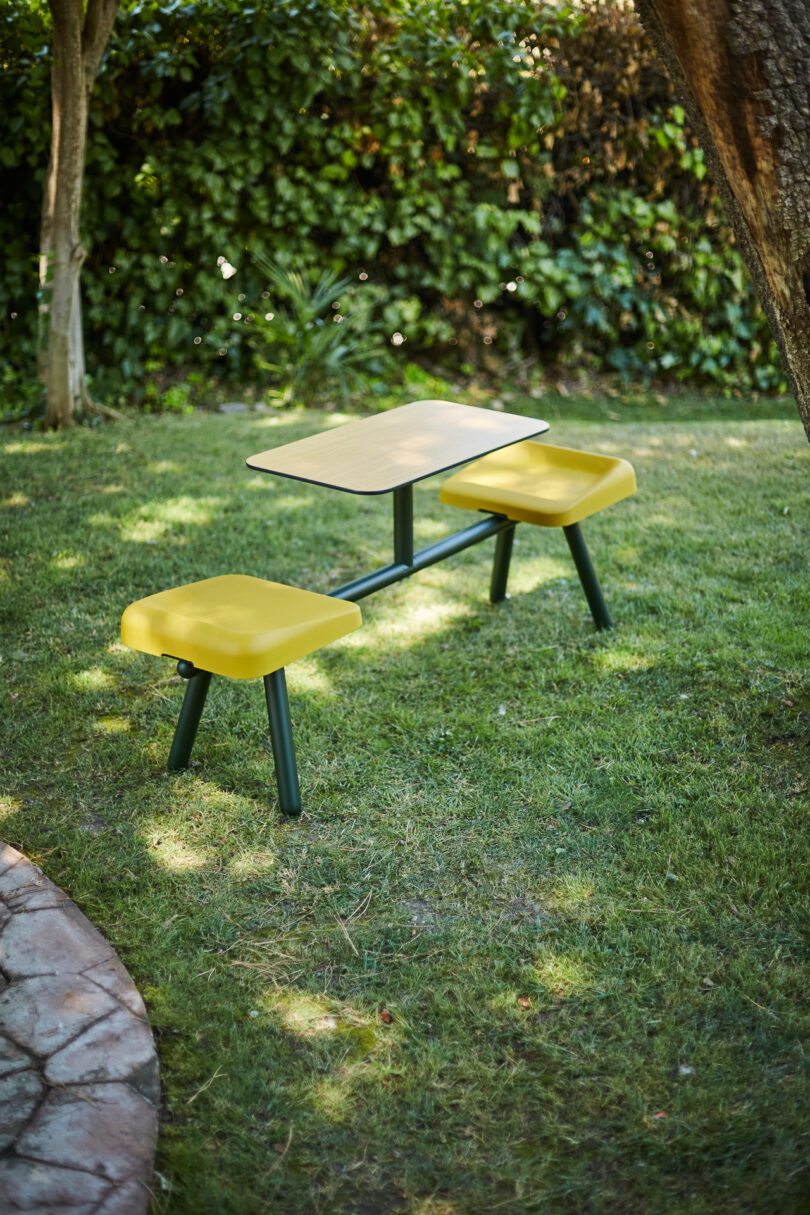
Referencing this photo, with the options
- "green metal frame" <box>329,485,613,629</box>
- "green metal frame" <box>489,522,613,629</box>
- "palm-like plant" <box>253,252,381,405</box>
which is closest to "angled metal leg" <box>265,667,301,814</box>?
"green metal frame" <box>329,485,613,629</box>

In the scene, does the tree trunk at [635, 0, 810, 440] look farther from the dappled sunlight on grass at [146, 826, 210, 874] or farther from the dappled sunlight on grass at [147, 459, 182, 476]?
the dappled sunlight on grass at [147, 459, 182, 476]

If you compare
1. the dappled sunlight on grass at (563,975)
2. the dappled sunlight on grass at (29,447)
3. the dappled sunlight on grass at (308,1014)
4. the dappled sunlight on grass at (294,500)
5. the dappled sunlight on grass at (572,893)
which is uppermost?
the dappled sunlight on grass at (29,447)

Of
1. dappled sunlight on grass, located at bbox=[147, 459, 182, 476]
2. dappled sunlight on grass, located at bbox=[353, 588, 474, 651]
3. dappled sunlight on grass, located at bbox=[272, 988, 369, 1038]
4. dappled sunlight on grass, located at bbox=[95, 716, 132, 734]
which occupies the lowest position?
dappled sunlight on grass, located at bbox=[272, 988, 369, 1038]

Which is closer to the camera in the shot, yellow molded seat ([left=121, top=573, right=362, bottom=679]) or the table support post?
yellow molded seat ([left=121, top=573, right=362, bottom=679])

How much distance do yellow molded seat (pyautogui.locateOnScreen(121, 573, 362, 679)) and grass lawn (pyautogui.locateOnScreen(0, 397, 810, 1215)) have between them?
0.51 metres

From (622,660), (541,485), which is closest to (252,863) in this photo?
(622,660)

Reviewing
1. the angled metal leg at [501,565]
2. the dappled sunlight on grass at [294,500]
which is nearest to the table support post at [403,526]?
the angled metal leg at [501,565]

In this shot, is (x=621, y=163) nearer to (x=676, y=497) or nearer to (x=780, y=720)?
(x=676, y=497)

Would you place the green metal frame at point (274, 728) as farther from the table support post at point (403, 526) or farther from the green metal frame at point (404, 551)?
the table support post at point (403, 526)

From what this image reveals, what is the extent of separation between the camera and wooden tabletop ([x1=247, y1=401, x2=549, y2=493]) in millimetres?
3145

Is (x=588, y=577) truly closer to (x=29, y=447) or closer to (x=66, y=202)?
(x=29, y=447)

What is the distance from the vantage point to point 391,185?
7.34 meters

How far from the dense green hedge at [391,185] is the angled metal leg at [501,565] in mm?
3719

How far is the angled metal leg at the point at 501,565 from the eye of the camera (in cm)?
414
